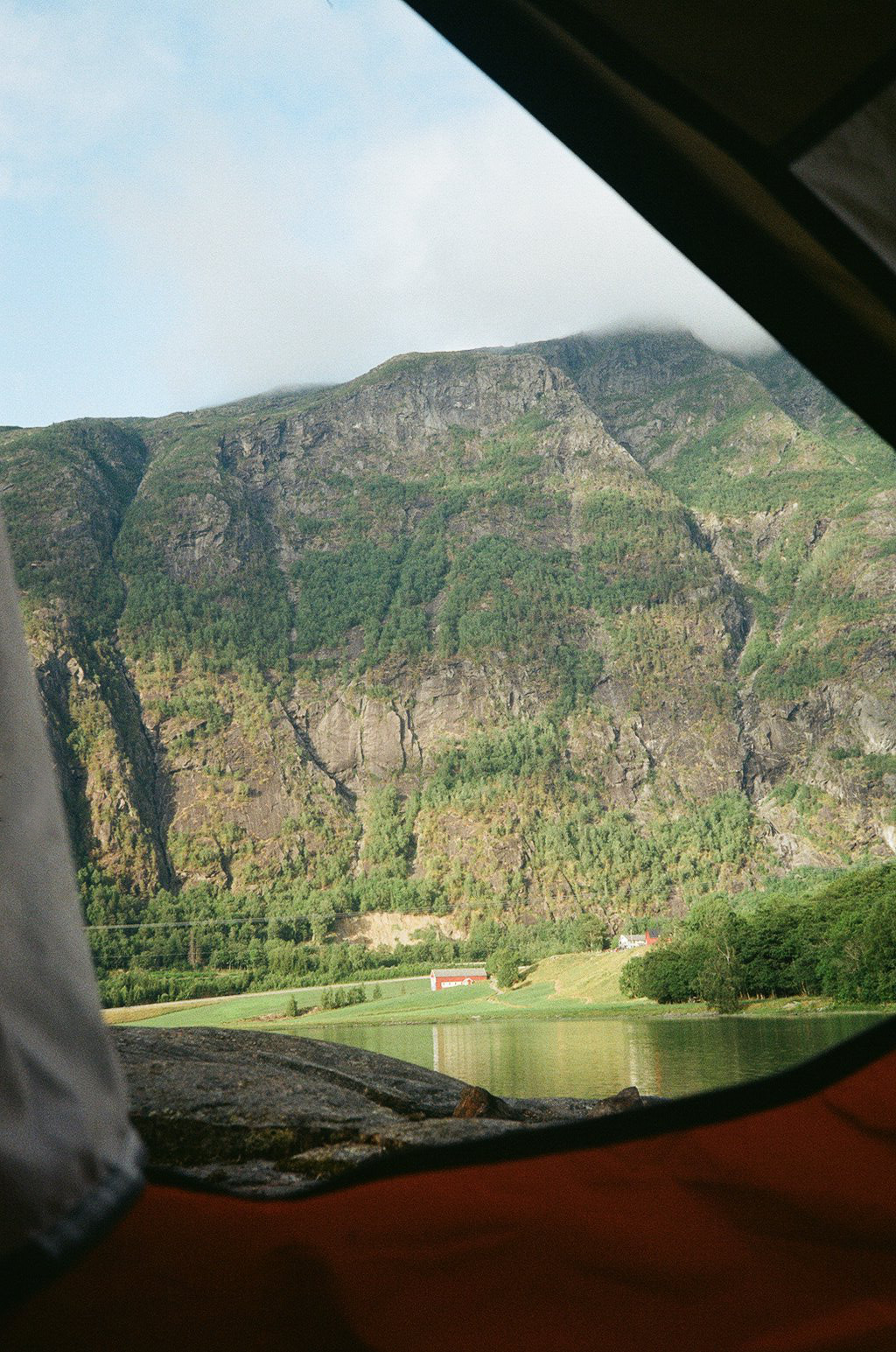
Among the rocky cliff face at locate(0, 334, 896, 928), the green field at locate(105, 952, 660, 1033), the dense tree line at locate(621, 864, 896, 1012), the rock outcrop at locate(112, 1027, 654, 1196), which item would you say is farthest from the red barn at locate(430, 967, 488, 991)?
the rock outcrop at locate(112, 1027, 654, 1196)

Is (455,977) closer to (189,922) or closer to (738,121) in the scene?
(189,922)

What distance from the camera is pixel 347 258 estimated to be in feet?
194

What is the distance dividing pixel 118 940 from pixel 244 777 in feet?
25.3

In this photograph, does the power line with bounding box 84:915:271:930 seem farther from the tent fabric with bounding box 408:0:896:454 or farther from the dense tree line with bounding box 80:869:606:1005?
the tent fabric with bounding box 408:0:896:454

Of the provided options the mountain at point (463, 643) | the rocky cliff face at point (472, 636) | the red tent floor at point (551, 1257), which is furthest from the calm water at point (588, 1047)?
the red tent floor at point (551, 1257)

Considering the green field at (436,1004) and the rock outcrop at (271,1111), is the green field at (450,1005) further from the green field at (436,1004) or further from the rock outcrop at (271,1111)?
the rock outcrop at (271,1111)

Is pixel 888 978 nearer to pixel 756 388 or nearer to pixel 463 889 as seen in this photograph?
pixel 463 889

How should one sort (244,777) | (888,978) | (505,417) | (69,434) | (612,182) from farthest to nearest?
(505,417) < (69,434) < (244,777) < (888,978) < (612,182)

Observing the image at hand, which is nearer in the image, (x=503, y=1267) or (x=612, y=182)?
(x=503, y=1267)

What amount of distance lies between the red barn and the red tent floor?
23435 millimetres

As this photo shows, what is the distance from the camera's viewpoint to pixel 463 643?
115 feet

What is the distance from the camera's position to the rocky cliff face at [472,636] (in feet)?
95.1

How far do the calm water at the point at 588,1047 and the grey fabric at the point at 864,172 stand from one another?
16810 millimetres

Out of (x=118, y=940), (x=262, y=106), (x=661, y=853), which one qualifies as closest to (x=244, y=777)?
(x=118, y=940)
